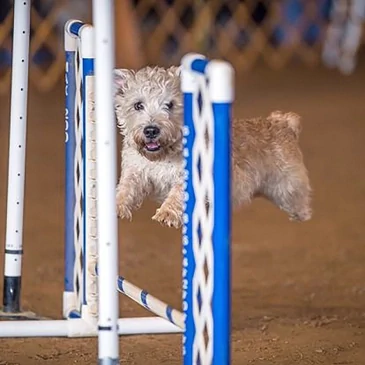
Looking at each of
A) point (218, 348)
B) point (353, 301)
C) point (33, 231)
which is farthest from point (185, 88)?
point (33, 231)

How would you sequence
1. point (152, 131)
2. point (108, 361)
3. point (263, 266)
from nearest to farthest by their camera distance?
point (108, 361) → point (152, 131) → point (263, 266)

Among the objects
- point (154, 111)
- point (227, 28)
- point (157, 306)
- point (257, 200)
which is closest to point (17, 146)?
point (154, 111)

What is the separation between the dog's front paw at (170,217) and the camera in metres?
4.36

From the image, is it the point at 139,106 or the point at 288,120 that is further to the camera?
the point at 288,120

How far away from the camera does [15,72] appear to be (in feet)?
17.2

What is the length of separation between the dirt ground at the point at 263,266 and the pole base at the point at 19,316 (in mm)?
126

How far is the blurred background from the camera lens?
5.25 m

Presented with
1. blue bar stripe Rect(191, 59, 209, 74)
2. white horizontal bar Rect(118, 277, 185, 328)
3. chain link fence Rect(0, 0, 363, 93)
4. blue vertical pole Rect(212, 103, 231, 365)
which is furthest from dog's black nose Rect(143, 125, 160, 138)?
chain link fence Rect(0, 0, 363, 93)

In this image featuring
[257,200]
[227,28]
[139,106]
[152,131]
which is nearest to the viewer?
[152,131]

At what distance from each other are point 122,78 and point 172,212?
0.66 metres

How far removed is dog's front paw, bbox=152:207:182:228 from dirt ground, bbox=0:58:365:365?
0.73 meters

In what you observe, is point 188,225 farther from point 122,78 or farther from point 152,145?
point 122,78

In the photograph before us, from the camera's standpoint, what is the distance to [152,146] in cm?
459

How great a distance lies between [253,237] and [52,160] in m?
2.92
